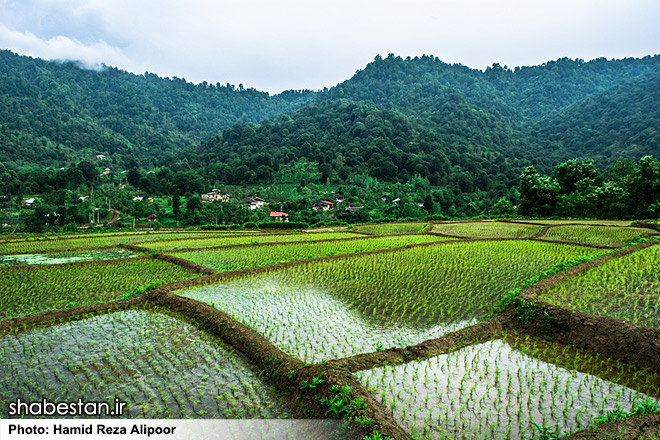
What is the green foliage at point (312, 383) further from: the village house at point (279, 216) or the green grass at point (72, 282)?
the village house at point (279, 216)

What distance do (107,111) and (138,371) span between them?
123710 millimetres

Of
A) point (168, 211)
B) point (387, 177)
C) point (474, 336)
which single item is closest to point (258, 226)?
point (168, 211)

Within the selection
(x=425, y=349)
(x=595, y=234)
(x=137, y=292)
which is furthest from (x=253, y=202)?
(x=425, y=349)

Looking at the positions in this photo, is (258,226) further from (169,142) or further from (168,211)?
(169,142)

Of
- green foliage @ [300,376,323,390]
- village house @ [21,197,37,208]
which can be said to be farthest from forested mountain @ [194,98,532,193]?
green foliage @ [300,376,323,390]

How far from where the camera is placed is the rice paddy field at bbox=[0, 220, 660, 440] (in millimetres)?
4219

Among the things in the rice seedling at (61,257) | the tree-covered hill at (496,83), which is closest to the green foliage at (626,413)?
the rice seedling at (61,257)

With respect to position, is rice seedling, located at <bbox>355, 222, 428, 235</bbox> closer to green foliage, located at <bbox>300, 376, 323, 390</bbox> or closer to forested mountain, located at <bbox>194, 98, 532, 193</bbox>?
green foliage, located at <bbox>300, 376, 323, 390</bbox>

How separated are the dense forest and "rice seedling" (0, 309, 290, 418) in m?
31.6

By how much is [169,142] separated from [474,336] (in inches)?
4157

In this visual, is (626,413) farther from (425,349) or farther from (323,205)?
(323,205)

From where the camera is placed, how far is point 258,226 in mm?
31328

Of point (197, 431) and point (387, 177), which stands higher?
point (387, 177)

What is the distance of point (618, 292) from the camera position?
7.60 metres
